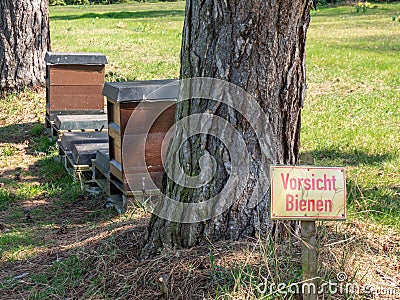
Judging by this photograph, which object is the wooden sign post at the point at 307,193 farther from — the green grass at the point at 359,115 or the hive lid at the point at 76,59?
the hive lid at the point at 76,59

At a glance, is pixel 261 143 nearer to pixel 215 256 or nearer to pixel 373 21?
pixel 215 256

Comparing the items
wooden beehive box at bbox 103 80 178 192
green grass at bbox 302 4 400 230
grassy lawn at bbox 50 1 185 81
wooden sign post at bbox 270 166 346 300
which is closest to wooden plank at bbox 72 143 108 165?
wooden beehive box at bbox 103 80 178 192

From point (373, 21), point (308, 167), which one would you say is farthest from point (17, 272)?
point (373, 21)

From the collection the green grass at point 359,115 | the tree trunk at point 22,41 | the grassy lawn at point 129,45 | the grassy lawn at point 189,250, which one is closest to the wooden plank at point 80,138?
the grassy lawn at point 189,250

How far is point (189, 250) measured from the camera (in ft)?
12.9

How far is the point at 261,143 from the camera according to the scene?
3.91m

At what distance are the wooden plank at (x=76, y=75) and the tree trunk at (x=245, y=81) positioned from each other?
4248mm

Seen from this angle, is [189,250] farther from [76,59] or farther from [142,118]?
[76,59]

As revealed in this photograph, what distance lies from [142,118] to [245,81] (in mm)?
1877

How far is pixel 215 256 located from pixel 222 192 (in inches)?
15.2

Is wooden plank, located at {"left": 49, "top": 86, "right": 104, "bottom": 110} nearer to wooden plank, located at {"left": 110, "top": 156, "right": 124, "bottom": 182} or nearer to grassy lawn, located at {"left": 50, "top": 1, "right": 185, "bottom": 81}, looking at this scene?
wooden plank, located at {"left": 110, "top": 156, "right": 124, "bottom": 182}

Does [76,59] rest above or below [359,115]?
above

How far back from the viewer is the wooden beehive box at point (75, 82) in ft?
26.5

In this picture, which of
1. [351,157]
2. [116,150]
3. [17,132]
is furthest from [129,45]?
[116,150]
